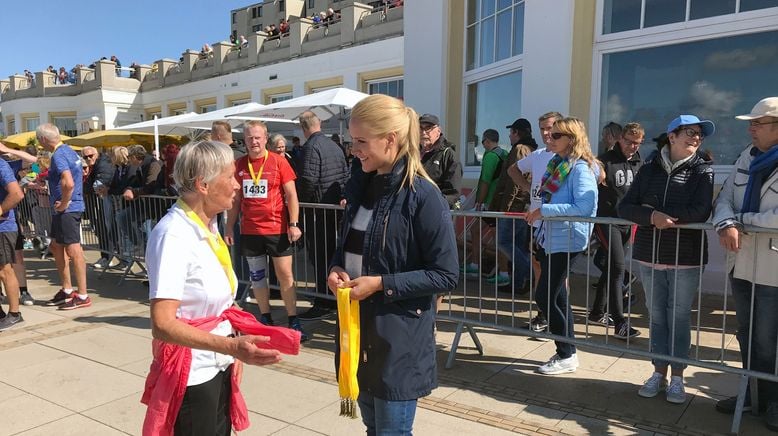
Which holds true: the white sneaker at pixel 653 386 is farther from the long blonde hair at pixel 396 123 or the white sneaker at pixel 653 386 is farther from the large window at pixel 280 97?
the large window at pixel 280 97

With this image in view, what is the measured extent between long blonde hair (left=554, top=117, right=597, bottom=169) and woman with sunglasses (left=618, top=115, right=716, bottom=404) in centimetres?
42

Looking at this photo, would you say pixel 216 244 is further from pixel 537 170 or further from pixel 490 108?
Answer: pixel 490 108

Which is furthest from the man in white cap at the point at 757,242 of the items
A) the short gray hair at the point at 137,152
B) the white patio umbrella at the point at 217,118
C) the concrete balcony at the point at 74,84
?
the concrete balcony at the point at 74,84

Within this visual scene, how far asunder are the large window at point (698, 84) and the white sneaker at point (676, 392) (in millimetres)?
4068

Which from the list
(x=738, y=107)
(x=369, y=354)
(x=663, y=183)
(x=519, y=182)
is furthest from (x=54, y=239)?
(x=738, y=107)

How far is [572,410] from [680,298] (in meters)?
1.05

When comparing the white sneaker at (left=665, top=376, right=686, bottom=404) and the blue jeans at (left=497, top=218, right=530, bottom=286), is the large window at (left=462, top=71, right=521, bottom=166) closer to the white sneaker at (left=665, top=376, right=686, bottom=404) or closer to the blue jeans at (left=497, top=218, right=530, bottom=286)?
the blue jeans at (left=497, top=218, right=530, bottom=286)

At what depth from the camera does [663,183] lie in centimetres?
366

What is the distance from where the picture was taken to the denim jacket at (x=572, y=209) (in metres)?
4.01

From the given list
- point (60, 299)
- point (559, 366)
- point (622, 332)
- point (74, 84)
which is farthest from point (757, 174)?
point (74, 84)

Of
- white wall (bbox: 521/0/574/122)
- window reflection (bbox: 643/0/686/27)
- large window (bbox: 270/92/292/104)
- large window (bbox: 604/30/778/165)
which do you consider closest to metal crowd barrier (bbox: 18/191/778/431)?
large window (bbox: 604/30/778/165)

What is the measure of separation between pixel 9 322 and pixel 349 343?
523 cm

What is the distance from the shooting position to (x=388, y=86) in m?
17.4

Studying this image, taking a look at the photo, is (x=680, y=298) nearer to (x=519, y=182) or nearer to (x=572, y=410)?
(x=572, y=410)
